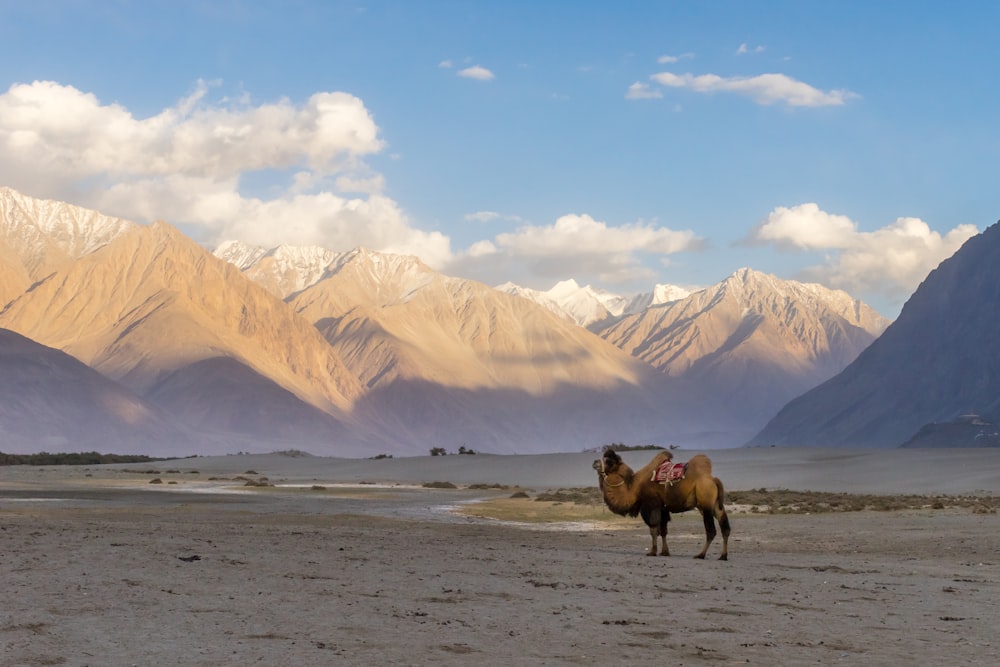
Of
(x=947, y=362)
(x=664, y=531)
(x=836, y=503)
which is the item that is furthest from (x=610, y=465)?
(x=947, y=362)

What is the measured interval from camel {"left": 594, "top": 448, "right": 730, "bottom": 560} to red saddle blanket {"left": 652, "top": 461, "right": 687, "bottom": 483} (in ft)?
0.21

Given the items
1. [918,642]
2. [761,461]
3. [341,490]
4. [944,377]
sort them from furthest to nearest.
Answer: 1. [944,377]
2. [761,461]
3. [341,490]
4. [918,642]

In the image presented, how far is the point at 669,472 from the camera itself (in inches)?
800

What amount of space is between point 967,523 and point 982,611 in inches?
620

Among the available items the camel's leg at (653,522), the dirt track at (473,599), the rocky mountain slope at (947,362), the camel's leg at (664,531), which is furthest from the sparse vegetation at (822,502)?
the rocky mountain slope at (947,362)

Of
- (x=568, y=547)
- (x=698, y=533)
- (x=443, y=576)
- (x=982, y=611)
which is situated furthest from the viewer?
(x=698, y=533)

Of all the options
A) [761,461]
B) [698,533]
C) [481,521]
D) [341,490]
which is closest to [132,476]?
[341,490]

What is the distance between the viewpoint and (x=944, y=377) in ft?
601

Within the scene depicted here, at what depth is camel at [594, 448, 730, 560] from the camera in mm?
19953

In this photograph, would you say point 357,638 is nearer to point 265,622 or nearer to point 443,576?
point 265,622

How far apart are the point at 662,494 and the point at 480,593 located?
6520 millimetres

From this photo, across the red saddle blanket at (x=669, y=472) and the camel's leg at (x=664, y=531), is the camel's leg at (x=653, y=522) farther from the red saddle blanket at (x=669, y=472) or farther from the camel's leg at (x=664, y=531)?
the red saddle blanket at (x=669, y=472)

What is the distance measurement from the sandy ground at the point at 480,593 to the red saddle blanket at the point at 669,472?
4.35 feet

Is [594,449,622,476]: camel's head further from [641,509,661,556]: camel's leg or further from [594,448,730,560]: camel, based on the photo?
[641,509,661,556]: camel's leg
